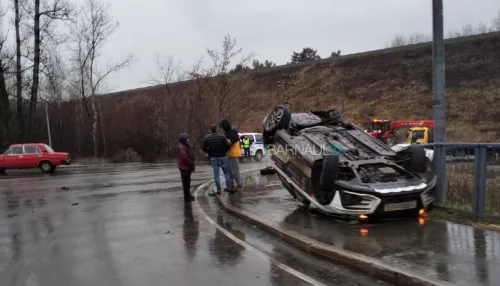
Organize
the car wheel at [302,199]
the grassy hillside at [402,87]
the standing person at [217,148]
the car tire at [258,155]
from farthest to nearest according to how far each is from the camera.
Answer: the grassy hillside at [402,87]
the car tire at [258,155]
the standing person at [217,148]
the car wheel at [302,199]

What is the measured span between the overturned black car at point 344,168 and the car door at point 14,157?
19.9 metres

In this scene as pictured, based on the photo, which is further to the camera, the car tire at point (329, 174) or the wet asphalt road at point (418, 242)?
the car tire at point (329, 174)

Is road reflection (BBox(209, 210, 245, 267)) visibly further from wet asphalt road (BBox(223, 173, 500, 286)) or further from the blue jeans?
the blue jeans

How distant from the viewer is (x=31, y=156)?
2603cm

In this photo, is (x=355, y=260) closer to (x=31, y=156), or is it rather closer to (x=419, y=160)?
(x=419, y=160)

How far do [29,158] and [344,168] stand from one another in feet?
73.1

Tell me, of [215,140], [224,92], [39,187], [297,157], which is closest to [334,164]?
[297,157]

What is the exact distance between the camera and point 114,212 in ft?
35.6

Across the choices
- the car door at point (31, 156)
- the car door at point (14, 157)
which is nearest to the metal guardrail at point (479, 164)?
the car door at point (31, 156)

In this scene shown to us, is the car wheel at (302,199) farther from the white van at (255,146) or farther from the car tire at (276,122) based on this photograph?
the white van at (255,146)

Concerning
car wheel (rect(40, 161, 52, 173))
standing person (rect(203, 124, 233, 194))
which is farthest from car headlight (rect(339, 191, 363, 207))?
car wheel (rect(40, 161, 52, 173))

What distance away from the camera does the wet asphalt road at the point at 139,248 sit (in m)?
5.76

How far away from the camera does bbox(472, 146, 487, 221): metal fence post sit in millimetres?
7762

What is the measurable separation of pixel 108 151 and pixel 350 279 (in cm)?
3720
